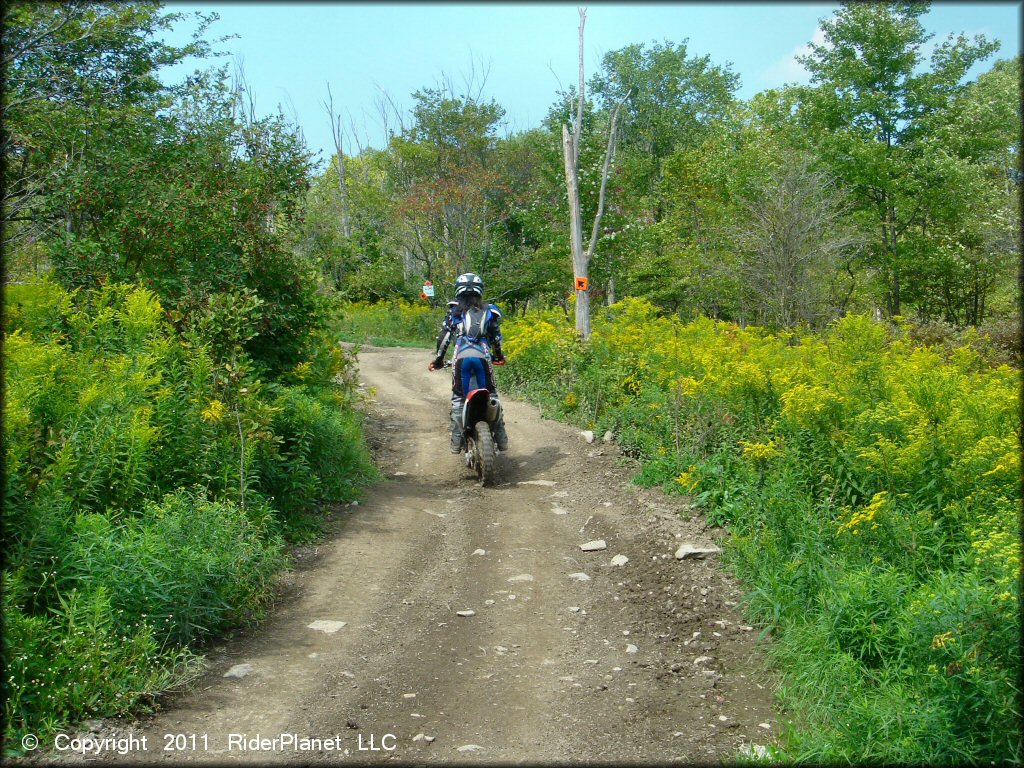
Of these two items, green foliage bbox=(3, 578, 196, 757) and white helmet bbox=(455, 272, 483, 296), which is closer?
green foliage bbox=(3, 578, 196, 757)

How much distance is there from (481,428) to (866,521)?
487 centimetres

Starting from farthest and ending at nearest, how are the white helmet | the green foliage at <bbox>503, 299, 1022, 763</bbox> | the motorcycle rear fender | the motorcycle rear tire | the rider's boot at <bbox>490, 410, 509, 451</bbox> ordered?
the white helmet, the rider's boot at <bbox>490, 410, 509, 451</bbox>, the motorcycle rear fender, the motorcycle rear tire, the green foliage at <bbox>503, 299, 1022, 763</bbox>

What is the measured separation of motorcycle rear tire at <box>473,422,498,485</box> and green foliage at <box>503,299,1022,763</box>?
180 centimetres

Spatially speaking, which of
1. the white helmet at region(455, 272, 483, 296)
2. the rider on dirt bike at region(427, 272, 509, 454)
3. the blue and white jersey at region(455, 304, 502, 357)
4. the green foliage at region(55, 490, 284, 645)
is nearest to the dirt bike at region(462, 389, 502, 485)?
the rider on dirt bike at region(427, 272, 509, 454)

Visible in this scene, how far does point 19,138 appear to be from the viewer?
805cm

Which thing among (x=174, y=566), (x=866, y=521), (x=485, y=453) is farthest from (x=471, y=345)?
(x=866, y=521)

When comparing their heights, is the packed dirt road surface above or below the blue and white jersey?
below

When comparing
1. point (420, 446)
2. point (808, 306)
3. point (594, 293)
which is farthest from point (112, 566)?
point (594, 293)

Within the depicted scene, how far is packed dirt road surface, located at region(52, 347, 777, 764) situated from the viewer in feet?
13.6

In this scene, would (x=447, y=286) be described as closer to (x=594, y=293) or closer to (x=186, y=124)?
(x=594, y=293)

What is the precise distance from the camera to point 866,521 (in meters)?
5.30

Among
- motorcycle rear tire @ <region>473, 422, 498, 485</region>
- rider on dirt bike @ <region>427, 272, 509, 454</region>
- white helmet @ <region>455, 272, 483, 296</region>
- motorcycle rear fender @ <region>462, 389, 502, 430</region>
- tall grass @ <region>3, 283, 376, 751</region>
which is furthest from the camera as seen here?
white helmet @ <region>455, 272, 483, 296</region>

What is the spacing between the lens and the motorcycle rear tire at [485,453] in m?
9.15

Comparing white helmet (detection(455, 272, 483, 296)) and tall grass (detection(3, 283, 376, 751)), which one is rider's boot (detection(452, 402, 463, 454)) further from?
tall grass (detection(3, 283, 376, 751))
